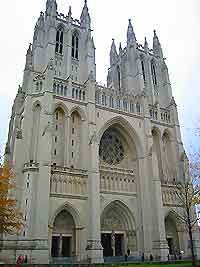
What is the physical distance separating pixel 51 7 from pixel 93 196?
25.9 m

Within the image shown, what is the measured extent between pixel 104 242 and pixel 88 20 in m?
30.1

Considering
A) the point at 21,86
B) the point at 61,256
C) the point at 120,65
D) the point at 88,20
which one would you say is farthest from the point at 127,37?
the point at 61,256

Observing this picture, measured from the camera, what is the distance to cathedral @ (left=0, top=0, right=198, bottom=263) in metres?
24.1

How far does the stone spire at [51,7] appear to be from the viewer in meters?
35.4

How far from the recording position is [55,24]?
115ft

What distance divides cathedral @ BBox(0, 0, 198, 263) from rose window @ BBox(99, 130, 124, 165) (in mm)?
133

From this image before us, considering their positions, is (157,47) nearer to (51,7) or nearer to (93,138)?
(51,7)

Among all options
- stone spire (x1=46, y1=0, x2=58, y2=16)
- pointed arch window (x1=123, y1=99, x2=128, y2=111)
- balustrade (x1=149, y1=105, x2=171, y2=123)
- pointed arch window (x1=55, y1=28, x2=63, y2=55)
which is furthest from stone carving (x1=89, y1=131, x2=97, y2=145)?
stone spire (x1=46, y1=0, x2=58, y2=16)

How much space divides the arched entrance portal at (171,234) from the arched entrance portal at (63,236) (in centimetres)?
1207

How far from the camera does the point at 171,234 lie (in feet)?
104

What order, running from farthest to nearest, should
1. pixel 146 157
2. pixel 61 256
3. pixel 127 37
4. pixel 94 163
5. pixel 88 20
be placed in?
pixel 127 37 → pixel 88 20 → pixel 146 157 → pixel 94 163 → pixel 61 256

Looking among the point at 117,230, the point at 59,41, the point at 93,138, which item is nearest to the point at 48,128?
the point at 93,138

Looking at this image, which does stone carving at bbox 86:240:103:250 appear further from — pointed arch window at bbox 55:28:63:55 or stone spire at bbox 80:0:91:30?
stone spire at bbox 80:0:91:30

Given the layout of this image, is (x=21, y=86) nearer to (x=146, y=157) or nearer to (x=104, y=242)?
(x=146, y=157)
